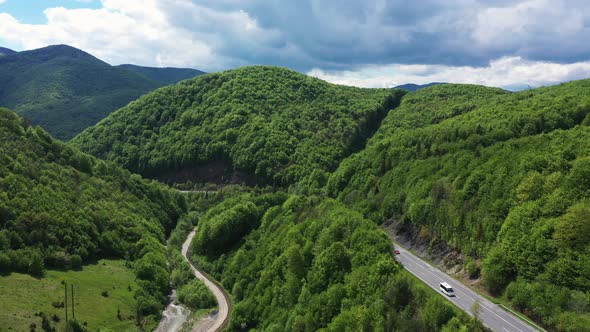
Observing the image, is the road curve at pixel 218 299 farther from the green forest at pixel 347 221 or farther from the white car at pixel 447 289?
the white car at pixel 447 289

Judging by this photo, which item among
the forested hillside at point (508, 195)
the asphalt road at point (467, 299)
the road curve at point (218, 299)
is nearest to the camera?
the asphalt road at point (467, 299)

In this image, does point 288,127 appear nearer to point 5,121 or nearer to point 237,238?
point 237,238

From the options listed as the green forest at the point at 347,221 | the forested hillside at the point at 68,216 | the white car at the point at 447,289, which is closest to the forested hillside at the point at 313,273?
the green forest at the point at 347,221

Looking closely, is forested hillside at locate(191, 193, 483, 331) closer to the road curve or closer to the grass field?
the road curve

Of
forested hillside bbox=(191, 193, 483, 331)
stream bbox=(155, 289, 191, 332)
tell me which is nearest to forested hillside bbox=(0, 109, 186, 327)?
stream bbox=(155, 289, 191, 332)

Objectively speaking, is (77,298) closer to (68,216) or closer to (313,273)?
(68,216)

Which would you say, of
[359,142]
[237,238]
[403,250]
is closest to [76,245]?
[237,238]
